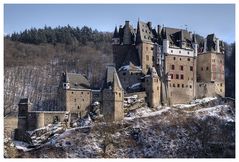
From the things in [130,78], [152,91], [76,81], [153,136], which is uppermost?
[130,78]

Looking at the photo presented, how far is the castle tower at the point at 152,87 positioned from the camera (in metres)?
53.3

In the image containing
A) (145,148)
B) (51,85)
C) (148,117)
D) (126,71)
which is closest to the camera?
(145,148)

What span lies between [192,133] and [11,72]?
131 feet

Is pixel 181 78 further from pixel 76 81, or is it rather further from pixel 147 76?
pixel 76 81

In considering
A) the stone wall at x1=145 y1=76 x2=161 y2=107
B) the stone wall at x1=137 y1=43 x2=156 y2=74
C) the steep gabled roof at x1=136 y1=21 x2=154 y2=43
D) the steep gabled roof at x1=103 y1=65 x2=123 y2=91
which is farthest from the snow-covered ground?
the steep gabled roof at x1=136 y1=21 x2=154 y2=43

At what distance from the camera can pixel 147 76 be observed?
5394 centimetres

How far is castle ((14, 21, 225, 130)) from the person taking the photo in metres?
50.6

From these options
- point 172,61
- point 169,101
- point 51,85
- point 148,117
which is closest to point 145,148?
point 148,117

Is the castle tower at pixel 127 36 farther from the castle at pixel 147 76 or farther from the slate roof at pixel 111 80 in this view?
the slate roof at pixel 111 80

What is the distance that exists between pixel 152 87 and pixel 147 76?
48.0 inches

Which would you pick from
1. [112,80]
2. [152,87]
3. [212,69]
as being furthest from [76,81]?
[212,69]

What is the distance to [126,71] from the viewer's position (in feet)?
182

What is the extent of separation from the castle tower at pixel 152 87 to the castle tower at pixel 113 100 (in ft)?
10.1

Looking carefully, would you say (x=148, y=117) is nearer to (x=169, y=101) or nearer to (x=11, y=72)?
(x=169, y=101)
